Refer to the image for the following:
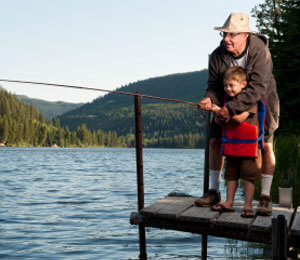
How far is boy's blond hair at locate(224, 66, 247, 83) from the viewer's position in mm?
5305

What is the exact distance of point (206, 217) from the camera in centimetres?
532

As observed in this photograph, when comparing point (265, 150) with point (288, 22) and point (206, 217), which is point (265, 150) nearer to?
point (206, 217)

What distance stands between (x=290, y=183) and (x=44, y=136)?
17066cm

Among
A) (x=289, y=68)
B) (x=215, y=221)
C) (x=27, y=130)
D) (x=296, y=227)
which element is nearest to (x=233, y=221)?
(x=215, y=221)

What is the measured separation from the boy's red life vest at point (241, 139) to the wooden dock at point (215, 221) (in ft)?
2.38

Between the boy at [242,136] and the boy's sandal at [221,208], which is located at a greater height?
the boy at [242,136]

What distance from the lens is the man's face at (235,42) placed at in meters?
5.36

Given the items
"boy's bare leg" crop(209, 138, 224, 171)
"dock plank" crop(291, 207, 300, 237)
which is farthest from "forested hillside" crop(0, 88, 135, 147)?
"dock plank" crop(291, 207, 300, 237)

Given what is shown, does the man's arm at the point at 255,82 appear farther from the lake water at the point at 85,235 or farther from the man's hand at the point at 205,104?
the lake water at the point at 85,235

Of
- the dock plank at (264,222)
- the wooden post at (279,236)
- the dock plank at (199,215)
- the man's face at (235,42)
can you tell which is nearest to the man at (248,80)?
the man's face at (235,42)

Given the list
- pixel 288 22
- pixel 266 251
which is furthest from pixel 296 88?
pixel 266 251

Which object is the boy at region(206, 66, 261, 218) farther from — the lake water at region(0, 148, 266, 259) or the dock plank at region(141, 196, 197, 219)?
the lake water at region(0, 148, 266, 259)

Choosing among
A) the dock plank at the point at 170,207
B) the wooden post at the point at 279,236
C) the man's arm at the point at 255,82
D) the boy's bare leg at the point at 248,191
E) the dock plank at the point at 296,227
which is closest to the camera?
the wooden post at the point at 279,236

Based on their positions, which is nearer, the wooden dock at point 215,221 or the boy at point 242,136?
the wooden dock at point 215,221
